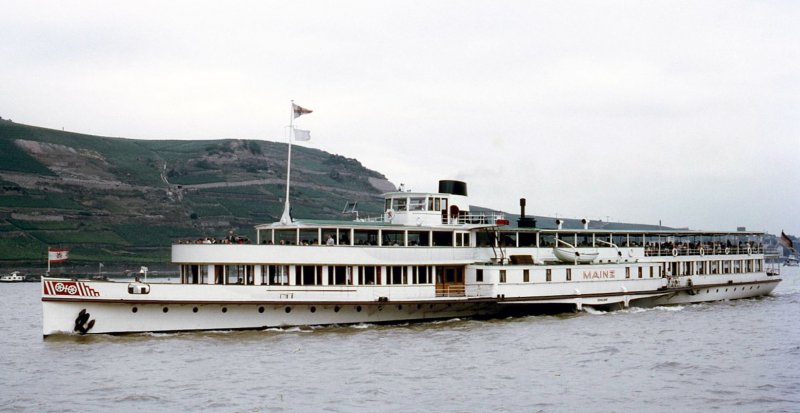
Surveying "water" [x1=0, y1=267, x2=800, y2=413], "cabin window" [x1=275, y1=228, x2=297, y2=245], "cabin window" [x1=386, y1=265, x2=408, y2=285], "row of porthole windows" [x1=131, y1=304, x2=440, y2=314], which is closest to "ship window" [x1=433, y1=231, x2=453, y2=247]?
"cabin window" [x1=386, y1=265, x2=408, y2=285]

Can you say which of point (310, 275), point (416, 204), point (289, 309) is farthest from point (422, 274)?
point (289, 309)

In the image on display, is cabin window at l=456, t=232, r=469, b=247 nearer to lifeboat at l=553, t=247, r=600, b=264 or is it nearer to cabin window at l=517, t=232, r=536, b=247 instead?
cabin window at l=517, t=232, r=536, b=247

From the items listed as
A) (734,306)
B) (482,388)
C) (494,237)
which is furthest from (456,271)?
(734,306)

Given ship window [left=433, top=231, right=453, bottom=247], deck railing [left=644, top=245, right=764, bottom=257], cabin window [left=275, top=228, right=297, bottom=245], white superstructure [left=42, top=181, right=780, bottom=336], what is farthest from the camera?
deck railing [left=644, top=245, right=764, bottom=257]

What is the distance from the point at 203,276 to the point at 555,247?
19.3 metres

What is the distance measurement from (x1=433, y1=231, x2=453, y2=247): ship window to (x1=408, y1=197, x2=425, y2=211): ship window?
1729mm

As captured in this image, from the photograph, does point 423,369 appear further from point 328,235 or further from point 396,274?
point 328,235

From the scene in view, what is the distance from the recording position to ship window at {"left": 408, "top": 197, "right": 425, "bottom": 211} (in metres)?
42.8

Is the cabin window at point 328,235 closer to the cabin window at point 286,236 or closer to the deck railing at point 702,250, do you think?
the cabin window at point 286,236

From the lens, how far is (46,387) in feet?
83.5

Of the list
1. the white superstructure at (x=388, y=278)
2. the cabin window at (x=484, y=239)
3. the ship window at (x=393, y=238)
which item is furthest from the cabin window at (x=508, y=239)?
the ship window at (x=393, y=238)

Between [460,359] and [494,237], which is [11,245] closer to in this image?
[494,237]

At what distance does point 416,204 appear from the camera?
42969 millimetres

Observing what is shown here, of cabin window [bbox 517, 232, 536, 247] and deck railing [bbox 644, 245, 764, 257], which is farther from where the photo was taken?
deck railing [bbox 644, 245, 764, 257]
